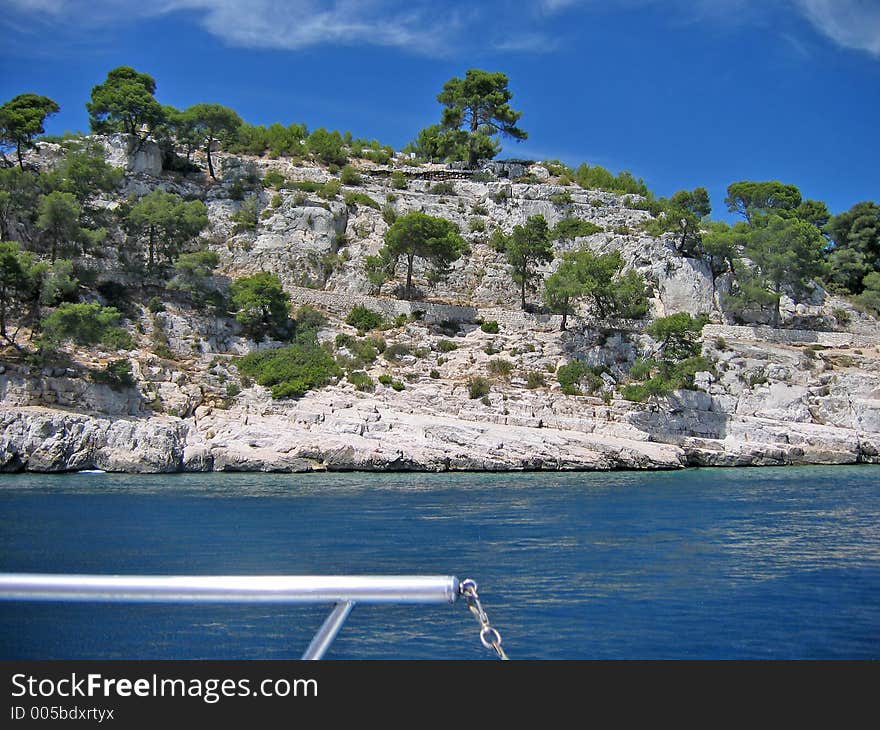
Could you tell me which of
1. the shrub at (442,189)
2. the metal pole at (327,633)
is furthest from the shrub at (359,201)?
the metal pole at (327,633)

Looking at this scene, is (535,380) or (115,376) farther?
(535,380)

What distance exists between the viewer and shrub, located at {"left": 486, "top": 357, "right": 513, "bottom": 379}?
1864 inches

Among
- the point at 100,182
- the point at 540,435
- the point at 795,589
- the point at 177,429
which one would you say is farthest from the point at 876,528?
the point at 100,182

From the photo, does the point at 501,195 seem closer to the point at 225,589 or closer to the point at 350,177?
the point at 350,177

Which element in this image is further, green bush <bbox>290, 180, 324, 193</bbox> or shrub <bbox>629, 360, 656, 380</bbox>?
green bush <bbox>290, 180, 324, 193</bbox>

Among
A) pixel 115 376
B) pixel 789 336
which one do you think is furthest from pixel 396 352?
pixel 789 336

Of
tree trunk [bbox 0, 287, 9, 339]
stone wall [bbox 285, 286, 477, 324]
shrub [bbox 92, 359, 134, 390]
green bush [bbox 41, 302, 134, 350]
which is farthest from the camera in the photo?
stone wall [bbox 285, 286, 477, 324]

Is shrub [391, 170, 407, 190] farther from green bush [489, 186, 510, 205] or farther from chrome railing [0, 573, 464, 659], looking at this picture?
chrome railing [0, 573, 464, 659]

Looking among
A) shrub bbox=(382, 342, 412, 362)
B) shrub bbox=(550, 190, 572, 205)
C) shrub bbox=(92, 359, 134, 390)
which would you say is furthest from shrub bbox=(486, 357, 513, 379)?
shrub bbox=(550, 190, 572, 205)

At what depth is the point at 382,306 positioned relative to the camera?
178 feet

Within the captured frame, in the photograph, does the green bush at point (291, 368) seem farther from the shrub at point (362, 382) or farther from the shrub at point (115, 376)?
the shrub at point (115, 376)

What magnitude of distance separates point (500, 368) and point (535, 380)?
7.87 ft

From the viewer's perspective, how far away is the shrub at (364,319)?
171ft

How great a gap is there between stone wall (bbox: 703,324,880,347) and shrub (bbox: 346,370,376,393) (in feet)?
78.7
